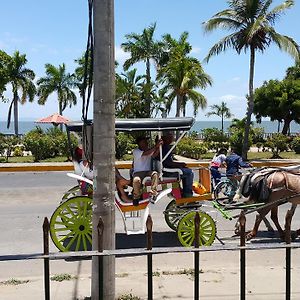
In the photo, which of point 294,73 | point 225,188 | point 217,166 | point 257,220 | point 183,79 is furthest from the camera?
point 294,73

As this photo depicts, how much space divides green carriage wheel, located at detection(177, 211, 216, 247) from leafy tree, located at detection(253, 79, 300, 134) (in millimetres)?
36706

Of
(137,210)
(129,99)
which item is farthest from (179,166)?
(129,99)

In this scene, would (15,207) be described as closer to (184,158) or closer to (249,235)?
(249,235)

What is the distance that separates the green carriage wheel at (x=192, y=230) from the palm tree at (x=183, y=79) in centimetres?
2325

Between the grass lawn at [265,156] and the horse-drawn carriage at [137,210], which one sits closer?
the horse-drawn carriage at [137,210]

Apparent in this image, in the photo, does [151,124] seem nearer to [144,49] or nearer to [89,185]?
[89,185]

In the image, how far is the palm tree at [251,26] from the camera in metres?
24.9

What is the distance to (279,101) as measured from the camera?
4450 centimetres

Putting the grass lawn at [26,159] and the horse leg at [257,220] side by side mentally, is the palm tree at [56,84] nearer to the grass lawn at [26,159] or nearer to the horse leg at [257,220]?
the grass lawn at [26,159]

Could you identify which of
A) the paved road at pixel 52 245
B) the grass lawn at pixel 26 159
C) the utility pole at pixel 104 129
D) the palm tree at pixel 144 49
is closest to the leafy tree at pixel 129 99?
the palm tree at pixel 144 49

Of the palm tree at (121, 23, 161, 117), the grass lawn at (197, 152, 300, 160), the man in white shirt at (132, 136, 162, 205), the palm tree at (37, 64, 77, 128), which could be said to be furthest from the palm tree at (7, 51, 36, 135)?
the man in white shirt at (132, 136, 162, 205)

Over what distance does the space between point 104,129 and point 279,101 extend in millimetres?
41572

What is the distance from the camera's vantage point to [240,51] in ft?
85.0

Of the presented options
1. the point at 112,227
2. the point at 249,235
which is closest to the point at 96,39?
the point at 112,227
